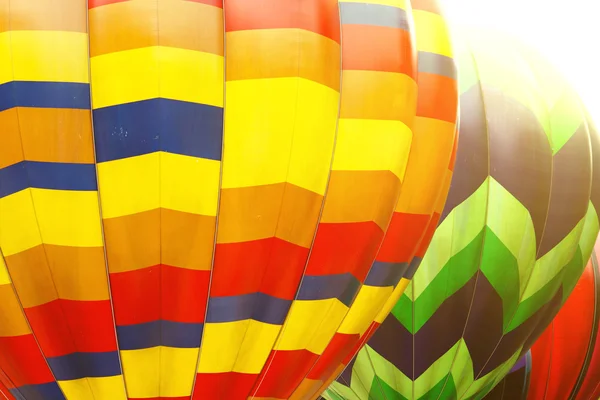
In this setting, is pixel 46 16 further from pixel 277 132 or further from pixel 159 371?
pixel 159 371

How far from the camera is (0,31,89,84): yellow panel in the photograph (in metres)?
2.08

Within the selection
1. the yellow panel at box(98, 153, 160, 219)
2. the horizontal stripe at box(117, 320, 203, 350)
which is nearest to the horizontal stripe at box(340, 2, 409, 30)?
the yellow panel at box(98, 153, 160, 219)

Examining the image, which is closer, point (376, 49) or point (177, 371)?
point (177, 371)

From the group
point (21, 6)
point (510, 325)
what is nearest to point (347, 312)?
point (21, 6)

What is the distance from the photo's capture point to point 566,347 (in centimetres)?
461

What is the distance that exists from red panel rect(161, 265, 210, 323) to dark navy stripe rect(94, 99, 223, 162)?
0.29m

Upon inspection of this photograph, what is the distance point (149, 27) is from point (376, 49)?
60 centimetres

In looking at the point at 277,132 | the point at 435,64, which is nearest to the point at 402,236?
the point at 435,64

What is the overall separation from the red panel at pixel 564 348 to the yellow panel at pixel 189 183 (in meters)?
2.89

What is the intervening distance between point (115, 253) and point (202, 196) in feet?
0.78

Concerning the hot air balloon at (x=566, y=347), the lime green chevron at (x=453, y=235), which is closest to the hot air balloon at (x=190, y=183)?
the lime green chevron at (x=453, y=235)

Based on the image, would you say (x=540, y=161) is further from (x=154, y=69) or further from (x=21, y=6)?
(x=21, y=6)

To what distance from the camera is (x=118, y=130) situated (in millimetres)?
2104

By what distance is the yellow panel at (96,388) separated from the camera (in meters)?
2.26
